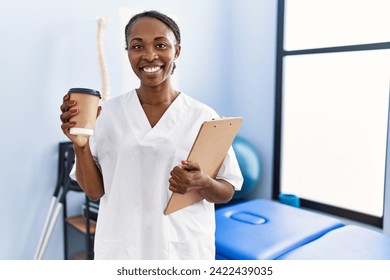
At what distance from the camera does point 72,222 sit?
1.71 metres

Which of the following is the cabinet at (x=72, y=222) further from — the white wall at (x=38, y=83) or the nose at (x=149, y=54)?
the nose at (x=149, y=54)

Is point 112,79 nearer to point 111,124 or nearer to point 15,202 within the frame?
point 15,202

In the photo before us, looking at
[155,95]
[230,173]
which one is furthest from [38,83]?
[230,173]

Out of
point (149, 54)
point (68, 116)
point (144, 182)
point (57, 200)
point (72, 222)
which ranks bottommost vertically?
point (72, 222)

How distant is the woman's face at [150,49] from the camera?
0.69 metres

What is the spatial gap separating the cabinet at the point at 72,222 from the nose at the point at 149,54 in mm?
1024

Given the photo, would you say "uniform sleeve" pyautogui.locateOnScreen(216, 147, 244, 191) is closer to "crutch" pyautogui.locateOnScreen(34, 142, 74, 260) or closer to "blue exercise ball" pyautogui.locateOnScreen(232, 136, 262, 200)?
"crutch" pyautogui.locateOnScreen(34, 142, 74, 260)

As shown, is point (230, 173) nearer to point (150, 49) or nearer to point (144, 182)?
point (144, 182)

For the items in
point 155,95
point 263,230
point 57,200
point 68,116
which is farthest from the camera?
point 57,200

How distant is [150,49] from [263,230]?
1.10 meters

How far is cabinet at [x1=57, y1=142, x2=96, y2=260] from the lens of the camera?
158 cm

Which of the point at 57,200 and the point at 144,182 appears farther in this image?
the point at 57,200

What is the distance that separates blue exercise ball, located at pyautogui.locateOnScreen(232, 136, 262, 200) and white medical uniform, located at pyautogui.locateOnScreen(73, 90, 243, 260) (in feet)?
4.22

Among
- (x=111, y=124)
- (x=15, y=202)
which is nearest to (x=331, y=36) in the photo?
(x=111, y=124)
